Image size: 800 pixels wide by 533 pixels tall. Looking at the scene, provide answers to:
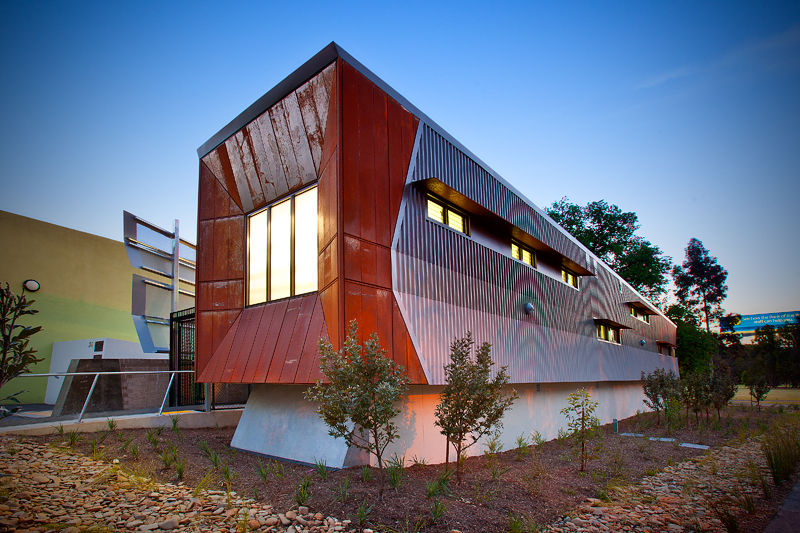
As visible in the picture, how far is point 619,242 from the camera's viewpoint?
35500 mm

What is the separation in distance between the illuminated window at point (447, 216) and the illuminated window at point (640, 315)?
17928 mm

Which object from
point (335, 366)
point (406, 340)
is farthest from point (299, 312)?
point (335, 366)

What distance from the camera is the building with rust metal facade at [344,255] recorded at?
738 cm

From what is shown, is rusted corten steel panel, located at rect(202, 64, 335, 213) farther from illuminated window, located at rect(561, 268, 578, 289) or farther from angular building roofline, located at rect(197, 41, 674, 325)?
illuminated window, located at rect(561, 268, 578, 289)

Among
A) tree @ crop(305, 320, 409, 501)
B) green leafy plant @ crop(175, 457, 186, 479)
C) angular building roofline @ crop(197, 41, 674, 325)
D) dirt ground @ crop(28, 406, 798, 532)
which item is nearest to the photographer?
dirt ground @ crop(28, 406, 798, 532)

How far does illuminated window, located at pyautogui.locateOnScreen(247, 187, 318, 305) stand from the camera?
8405mm

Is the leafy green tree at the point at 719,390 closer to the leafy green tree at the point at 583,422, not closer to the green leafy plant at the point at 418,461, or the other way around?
the leafy green tree at the point at 583,422

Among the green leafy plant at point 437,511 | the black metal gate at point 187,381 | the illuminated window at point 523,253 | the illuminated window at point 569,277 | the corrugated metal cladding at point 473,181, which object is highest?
the corrugated metal cladding at point 473,181

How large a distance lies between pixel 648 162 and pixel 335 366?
16.2m

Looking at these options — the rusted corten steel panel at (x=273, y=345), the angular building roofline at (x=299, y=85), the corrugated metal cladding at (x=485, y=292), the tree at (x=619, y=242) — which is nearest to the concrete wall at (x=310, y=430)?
the corrugated metal cladding at (x=485, y=292)

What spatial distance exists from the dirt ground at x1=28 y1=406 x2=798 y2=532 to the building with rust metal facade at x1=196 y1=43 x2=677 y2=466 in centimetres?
92

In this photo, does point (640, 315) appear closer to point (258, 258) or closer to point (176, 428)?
point (258, 258)

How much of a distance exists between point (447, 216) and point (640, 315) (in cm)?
2140

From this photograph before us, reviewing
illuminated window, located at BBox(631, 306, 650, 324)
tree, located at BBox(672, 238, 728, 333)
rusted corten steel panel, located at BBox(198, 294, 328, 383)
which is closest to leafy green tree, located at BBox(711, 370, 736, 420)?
illuminated window, located at BBox(631, 306, 650, 324)
